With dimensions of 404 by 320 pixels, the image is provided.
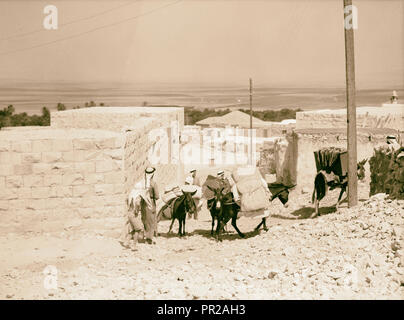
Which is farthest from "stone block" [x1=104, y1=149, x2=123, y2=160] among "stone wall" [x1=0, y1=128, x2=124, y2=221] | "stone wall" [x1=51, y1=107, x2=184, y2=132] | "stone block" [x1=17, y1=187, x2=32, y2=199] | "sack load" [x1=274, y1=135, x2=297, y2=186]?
"stone wall" [x1=51, y1=107, x2=184, y2=132]

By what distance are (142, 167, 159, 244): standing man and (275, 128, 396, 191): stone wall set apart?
600 cm

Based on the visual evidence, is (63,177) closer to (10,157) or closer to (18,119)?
(10,157)

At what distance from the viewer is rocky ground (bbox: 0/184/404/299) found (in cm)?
605

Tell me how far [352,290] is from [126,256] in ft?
12.3

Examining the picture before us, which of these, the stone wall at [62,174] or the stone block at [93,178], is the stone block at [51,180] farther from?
the stone block at [93,178]

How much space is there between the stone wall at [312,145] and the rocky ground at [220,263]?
4.77m

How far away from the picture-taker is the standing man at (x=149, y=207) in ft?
31.0

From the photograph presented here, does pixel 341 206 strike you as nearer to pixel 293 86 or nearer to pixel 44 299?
pixel 44 299

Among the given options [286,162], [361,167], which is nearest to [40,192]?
[361,167]

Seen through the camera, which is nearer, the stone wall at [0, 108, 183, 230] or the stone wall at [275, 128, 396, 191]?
the stone wall at [0, 108, 183, 230]

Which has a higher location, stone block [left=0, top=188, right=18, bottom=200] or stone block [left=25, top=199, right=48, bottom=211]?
stone block [left=0, top=188, right=18, bottom=200]

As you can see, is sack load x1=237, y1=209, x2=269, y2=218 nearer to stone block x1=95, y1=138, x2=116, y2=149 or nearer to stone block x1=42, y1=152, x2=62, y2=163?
stone block x1=95, y1=138, x2=116, y2=149

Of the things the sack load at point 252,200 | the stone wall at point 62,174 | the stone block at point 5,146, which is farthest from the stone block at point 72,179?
the sack load at point 252,200
